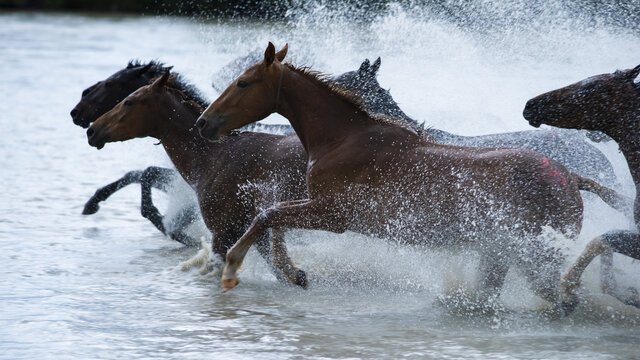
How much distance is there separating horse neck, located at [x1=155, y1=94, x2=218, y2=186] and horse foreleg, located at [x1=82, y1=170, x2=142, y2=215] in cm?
149

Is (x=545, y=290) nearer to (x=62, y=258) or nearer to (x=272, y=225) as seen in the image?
(x=272, y=225)

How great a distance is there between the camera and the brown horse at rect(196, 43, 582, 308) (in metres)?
4.57

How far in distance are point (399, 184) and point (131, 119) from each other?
2.02 meters

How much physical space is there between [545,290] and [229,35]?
12.0m

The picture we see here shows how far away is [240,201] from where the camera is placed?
19.0ft

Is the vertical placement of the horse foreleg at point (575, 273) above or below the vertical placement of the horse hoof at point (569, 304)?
above

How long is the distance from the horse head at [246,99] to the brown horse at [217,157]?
65 cm

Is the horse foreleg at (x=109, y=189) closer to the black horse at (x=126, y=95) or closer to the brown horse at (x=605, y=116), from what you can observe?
the black horse at (x=126, y=95)

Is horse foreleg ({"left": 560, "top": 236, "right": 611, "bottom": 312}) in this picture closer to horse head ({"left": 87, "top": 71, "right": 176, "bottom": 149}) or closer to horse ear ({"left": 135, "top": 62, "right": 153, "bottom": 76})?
horse head ({"left": 87, "top": 71, "right": 176, "bottom": 149})

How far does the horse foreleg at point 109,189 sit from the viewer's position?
7.50m

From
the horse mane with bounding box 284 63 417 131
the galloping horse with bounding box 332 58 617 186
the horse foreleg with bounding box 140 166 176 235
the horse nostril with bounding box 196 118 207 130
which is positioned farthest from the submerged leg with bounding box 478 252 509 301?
the horse foreleg with bounding box 140 166 176 235

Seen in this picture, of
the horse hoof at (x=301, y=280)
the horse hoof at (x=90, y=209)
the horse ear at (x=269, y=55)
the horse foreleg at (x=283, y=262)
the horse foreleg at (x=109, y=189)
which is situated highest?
the horse ear at (x=269, y=55)

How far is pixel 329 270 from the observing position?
604cm

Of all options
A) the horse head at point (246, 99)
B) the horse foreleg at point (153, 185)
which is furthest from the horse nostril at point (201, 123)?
the horse foreleg at point (153, 185)
